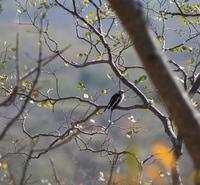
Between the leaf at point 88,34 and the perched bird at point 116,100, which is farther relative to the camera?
the leaf at point 88,34

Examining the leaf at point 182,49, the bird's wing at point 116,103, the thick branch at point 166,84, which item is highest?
the leaf at point 182,49

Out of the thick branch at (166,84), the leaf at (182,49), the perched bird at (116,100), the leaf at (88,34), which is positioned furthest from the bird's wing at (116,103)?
the thick branch at (166,84)

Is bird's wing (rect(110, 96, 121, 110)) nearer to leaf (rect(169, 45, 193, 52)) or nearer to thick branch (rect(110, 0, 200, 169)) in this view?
leaf (rect(169, 45, 193, 52))

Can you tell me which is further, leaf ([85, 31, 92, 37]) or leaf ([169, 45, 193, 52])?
leaf ([169, 45, 193, 52])

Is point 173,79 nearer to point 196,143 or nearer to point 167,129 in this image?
point 196,143

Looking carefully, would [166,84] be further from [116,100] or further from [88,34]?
[88,34]

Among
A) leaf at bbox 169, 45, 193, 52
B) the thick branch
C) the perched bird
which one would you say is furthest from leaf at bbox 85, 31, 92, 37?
the thick branch

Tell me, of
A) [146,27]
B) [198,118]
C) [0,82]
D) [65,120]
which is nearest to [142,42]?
[146,27]

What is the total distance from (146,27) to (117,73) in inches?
273

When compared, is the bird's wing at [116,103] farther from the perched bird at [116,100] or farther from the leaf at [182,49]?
the leaf at [182,49]

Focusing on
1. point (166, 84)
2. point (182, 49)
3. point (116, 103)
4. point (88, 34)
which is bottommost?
point (166, 84)

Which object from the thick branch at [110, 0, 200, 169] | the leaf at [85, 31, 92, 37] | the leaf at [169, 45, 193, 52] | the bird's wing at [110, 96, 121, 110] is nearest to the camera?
the thick branch at [110, 0, 200, 169]

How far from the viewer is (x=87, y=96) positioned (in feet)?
29.8

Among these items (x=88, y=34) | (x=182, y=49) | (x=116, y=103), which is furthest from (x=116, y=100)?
(x=182, y=49)
